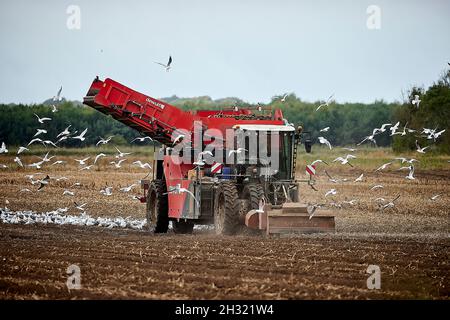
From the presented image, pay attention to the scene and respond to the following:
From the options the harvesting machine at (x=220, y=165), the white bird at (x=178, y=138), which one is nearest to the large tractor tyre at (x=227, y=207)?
the harvesting machine at (x=220, y=165)

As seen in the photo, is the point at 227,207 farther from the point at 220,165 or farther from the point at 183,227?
the point at 183,227

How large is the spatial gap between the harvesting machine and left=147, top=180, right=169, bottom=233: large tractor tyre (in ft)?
0.04

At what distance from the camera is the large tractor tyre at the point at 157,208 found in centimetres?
2694

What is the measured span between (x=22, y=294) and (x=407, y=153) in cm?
4755

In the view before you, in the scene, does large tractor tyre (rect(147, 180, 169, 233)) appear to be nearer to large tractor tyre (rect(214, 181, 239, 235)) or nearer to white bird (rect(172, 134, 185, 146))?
white bird (rect(172, 134, 185, 146))

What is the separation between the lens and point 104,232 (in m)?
25.9

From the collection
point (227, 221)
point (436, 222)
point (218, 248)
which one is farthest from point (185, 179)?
point (436, 222)

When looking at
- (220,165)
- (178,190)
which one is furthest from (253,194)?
(178,190)

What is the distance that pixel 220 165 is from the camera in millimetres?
24422

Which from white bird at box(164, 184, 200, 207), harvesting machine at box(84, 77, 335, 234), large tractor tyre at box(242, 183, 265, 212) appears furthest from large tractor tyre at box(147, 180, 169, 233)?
large tractor tyre at box(242, 183, 265, 212)

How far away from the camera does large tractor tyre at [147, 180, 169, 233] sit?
2694 cm

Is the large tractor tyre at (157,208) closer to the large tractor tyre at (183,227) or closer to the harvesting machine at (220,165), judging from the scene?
the harvesting machine at (220,165)
